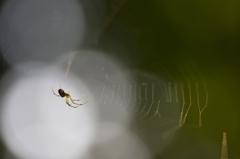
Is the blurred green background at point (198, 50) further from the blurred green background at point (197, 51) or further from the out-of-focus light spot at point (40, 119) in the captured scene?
the out-of-focus light spot at point (40, 119)

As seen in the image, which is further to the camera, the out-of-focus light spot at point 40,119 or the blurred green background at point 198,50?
the out-of-focus light spot at point 40,119

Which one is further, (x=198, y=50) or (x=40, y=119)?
(x=40, y=119)

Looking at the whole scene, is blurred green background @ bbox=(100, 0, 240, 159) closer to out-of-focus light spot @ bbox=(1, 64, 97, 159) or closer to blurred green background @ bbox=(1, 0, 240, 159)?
blurred green background @ bbox=(1, 0, 240, 159)

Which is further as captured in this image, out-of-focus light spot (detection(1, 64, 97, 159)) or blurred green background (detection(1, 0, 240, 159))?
out-of-focus light spot (detection(1, 64, 97, 159))

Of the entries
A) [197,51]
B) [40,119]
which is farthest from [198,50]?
[40,119]

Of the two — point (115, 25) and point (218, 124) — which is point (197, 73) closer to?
point (218, 124)

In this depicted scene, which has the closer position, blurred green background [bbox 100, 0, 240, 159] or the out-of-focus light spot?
blurred green background [bbox 100, 0, 240, 159]

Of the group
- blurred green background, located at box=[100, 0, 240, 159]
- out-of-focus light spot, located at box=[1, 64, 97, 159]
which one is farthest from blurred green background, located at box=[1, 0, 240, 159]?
out-of-focus light spot, located at box=[1, 64, 97, 159]

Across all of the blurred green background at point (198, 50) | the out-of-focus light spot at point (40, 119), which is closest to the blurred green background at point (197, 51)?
the blurred green background at point (198, 50)

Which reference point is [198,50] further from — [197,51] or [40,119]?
[40,119]

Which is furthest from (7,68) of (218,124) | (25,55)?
(218,124)

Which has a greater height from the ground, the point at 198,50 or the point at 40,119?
the point at 198,50
